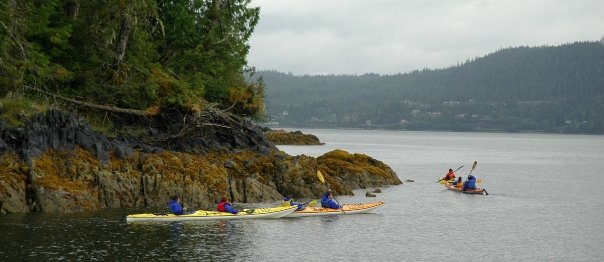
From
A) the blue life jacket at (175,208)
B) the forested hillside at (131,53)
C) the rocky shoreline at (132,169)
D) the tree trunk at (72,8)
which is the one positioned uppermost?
the tree trunk at (72,8)

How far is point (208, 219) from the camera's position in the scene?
1569 inches

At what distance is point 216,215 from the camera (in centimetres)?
3988

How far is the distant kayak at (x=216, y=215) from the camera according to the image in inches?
1475

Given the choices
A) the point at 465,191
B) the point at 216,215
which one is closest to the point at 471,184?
the point at 465,191

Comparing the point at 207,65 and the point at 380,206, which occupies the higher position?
the point at 207,65

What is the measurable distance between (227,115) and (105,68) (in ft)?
33.8

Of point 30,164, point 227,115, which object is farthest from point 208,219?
point 227,115

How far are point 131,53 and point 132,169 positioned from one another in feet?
40.4

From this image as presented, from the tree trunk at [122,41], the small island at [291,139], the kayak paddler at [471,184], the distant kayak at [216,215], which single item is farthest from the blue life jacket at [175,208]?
the small island at [291,139]

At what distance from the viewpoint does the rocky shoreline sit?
126ft

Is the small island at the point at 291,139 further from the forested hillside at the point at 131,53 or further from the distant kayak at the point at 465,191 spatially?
the forested hillside at the point at 131,53

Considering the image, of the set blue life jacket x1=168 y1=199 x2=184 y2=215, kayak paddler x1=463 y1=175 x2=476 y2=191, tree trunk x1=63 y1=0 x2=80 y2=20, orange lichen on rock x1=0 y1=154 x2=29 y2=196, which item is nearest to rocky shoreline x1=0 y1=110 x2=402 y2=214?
orange lichen on rock x1=0 y1=154 x2=29 y2=196

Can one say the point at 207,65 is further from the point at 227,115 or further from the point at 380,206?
the point at 380,206

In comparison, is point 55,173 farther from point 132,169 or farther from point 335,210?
point 335,210
